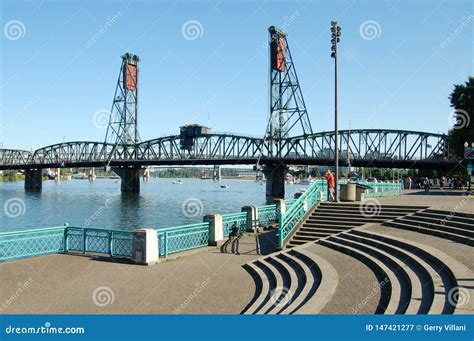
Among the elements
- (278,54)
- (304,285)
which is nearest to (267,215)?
(304,285)

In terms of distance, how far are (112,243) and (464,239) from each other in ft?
42.7

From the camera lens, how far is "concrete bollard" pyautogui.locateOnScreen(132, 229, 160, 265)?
1639 centimetres

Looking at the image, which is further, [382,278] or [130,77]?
[130,77]

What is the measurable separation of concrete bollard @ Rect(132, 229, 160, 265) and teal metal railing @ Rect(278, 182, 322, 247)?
5205mm

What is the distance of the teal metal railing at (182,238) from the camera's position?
1753cm

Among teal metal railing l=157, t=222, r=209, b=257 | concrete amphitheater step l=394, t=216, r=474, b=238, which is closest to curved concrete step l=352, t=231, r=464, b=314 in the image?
concrete amphitheater step l=394, t=216, r=474, b=238

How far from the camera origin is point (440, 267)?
11.8 meters

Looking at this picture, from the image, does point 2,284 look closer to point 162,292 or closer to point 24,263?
point 24,263

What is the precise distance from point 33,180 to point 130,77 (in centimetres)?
4164

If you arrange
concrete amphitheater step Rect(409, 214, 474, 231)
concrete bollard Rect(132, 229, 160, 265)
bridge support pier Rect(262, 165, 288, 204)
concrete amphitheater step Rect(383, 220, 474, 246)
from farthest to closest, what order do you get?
bridge support pier Rect(262, 165, 288, 204) < concrete amphitheater step Rect(409, 214, 474, 231) < concrete bollard Rect(132, 229, 160, 265) < concrete amphitheater step Rect(383, 220, 474, 246)

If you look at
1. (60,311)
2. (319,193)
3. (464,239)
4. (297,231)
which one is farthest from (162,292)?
(319,193)

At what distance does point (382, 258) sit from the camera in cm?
1398

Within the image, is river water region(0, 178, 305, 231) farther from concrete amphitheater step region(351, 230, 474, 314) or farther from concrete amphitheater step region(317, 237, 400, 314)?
concrete amphitheater step region(351, 230, 474, 314)

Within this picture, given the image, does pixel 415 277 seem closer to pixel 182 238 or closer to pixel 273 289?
pixel 273 289
